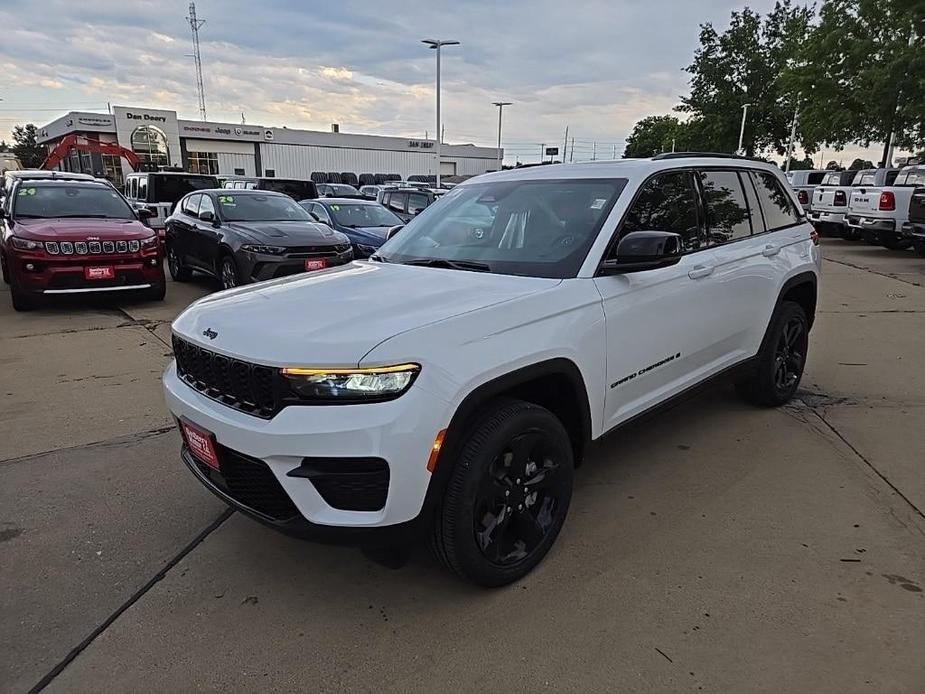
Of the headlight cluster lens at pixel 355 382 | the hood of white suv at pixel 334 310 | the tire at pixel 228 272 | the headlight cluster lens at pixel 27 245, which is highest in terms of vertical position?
the hood of white suv at pixel 334 310

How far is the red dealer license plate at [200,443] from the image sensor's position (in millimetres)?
2621

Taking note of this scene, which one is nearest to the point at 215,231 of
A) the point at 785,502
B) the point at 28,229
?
the point at 28,229

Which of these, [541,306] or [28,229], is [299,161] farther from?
[541,306]

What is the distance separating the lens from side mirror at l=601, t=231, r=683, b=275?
294 cm

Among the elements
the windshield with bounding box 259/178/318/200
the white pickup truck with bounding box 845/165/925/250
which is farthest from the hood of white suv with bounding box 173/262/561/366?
the white pickup truck with bounding box 845/165/925/250

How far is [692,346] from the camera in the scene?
3684 millimetres

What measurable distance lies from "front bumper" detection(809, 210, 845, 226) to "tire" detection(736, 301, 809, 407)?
14234 mm

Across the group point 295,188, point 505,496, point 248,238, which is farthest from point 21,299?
point 295,188

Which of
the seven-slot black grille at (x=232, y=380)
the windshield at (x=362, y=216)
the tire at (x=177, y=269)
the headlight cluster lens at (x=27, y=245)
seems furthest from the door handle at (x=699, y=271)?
the tire at (x=177, y=269)

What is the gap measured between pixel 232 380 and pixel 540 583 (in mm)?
1548

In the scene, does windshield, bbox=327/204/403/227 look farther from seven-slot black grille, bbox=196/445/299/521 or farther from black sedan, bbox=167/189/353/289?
seven-slot black grille, bbox=196/445/299/521

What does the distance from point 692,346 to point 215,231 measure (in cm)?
760

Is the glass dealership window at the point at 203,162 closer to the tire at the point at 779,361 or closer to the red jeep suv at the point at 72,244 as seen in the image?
the red jeep suv at the point at 72,244

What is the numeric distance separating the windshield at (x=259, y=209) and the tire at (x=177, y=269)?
5.82 ft
